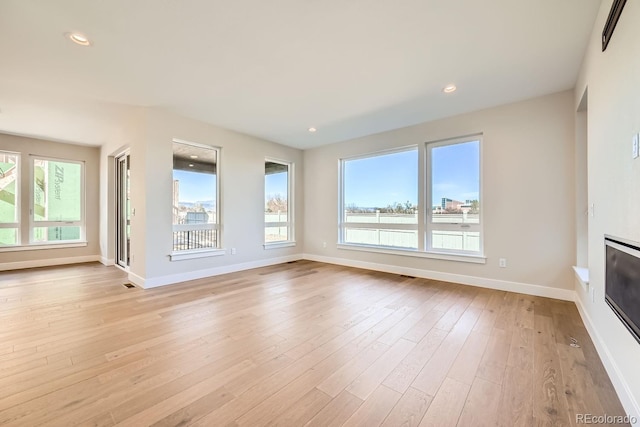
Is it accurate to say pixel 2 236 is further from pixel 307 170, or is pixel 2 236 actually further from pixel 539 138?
pixel 539 138

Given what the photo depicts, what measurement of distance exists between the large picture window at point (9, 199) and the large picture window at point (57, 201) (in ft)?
0.71

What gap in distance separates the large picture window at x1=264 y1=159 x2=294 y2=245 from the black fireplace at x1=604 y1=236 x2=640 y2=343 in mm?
4867

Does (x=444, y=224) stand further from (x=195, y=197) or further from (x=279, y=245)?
(x=195, y=197)

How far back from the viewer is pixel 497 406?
4.94 feet

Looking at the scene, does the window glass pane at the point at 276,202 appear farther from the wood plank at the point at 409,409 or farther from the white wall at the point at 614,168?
the white wall at the point at 614,168

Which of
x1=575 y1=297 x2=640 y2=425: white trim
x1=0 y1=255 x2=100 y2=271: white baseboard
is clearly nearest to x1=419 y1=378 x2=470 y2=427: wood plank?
x1=575 y1=297 x2=640 y2=425: white trim

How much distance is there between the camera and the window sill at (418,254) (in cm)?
397

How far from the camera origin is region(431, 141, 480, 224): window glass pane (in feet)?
13.3

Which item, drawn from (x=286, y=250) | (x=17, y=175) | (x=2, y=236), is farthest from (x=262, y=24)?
(x=2, y=236)

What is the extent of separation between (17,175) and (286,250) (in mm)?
5420

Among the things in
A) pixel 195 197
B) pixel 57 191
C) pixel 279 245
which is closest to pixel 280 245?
pixel 279 245

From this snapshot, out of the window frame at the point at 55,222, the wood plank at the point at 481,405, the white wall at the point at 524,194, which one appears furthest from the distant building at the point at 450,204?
the window frame at the point at 55,222

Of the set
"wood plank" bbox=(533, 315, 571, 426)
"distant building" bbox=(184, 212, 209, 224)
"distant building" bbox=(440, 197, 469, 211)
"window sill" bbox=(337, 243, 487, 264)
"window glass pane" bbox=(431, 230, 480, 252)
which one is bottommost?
"wood plank" bbox=(533, 315, 571, 426)

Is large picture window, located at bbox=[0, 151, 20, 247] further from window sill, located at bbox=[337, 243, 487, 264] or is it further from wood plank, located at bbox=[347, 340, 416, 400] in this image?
wood plank, located at bbox=[347, 340, 416, 400]
